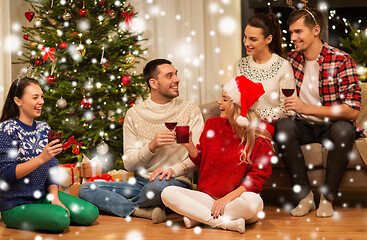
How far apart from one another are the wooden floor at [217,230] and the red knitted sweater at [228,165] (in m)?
0.25

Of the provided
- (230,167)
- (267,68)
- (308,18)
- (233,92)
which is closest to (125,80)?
(267,68)

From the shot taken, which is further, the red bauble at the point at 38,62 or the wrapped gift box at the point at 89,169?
the red bauble at the point at 38,62

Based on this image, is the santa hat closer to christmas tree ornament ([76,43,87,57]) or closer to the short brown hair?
the short brown hair

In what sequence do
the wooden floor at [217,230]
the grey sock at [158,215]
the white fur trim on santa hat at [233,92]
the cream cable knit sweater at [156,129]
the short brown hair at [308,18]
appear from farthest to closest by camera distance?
the short brown hair at [308,18] → the cream cable knit sweater at [156,129] → the grey sock at [158,215] → the white fur trim on santa hat at [233,92] → the wooden floor at [217,230]

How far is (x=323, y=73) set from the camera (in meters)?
3.20

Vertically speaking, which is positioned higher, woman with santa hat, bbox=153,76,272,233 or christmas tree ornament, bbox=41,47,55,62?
christmas tree ornament, bbox=41,47,55,62

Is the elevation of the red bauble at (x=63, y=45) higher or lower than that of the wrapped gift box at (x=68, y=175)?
higher

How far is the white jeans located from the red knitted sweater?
8cm

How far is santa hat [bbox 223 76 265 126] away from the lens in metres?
2.71

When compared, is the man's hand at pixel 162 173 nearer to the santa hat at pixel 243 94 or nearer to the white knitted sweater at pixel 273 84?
the santa hat at pixel 243 94

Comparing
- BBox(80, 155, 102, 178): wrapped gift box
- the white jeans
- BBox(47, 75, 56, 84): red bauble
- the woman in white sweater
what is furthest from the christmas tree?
the white jeans

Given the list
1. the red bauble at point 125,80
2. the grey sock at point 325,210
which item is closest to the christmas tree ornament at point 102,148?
the red bauble at point 125,80

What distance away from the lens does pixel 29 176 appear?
2717 millimetres

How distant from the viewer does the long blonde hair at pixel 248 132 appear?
2.73 metres
